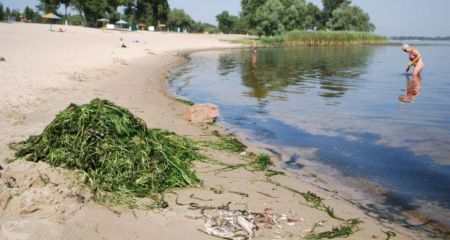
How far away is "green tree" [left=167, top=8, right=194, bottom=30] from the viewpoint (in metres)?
119

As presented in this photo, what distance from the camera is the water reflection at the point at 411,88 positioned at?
14.9 m

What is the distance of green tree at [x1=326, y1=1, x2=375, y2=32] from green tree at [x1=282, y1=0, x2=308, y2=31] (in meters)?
12.6

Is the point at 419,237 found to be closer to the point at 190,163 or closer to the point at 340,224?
the point at 340,224

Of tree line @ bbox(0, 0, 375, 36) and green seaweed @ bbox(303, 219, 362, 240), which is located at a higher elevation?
tree line @ bbox(0, 0, 375, 36)

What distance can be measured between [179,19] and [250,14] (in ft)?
137

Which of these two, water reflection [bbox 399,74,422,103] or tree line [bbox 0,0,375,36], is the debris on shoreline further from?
tree line [bbox 0,0,375,36]

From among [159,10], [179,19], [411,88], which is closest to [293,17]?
[159,10]

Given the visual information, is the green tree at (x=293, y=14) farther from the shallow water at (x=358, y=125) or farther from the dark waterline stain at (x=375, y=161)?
the dark waterline stain at (x=375, y=161)

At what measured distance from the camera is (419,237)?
475 centimetres

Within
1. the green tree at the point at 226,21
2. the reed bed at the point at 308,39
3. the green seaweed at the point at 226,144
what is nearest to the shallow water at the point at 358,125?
the green seaweed at the point at 226,144

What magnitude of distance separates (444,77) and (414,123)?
536 inches

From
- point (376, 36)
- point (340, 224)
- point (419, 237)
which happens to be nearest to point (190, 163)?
point (340, 224)

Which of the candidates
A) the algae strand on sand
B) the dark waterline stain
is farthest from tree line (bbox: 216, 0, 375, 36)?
the algae strand on sand

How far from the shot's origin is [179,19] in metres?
121
